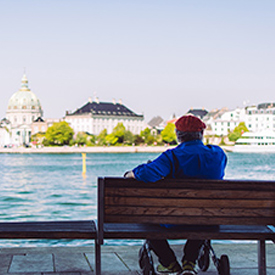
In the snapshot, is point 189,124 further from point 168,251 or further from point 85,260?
point 85,260

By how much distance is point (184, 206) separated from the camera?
3258 mm

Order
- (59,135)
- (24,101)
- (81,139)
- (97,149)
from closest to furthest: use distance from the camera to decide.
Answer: (97,149) → (81,139) → (59,135) → (24,101)

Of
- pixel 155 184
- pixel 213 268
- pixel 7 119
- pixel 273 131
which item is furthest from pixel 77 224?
pixel 7 119

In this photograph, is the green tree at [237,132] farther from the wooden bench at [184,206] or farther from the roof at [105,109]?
the wooden bench at [184,206]

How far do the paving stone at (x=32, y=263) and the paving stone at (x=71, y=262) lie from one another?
5cm

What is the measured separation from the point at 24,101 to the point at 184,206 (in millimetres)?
158928

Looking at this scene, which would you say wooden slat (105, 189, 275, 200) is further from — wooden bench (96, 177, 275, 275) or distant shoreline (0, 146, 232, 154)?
distant shoreline (0, 146, 232, 154)

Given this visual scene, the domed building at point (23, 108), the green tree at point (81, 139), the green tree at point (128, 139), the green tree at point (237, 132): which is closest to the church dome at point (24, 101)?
the domed building at point (23, 108)

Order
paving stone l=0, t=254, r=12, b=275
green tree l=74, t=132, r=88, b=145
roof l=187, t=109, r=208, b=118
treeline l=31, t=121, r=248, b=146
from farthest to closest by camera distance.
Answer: roof l=187, t=109, r=208, b=118 < green tree l=74, t=132, r=88, b=145 < treeline l=31, t=121, r=248, b=146 < paving stone l=0, t=254, r=12, b=275

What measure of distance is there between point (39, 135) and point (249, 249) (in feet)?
417

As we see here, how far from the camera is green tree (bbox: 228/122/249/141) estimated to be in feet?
371

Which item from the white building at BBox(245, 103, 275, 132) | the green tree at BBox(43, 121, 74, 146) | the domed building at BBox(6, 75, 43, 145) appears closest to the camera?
the green tree at BBox(43, 121, 74, 146)

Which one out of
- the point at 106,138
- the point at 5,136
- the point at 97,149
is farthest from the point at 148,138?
the point at 5,136

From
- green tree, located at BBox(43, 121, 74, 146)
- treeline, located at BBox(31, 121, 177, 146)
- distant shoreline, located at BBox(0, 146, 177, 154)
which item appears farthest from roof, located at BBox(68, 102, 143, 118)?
distant shoreline, located at BBox(0, 146, 177, 154)
